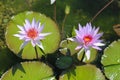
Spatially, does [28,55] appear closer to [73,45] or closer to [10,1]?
[73,45]

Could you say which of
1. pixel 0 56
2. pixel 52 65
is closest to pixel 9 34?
pixel 0 56

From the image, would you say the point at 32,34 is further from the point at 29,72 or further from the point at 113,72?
the point at 113,72

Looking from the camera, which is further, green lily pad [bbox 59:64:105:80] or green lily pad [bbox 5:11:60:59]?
green lily pad [bbox 5:11:60:59]

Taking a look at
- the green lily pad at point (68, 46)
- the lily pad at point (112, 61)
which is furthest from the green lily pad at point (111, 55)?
the green lily pad at point (68, 46)

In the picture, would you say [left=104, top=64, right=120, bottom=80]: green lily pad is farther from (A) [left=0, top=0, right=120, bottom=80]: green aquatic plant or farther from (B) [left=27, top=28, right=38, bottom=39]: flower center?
(B) [left=27, top=28, right=38, bottom=39]: flower center

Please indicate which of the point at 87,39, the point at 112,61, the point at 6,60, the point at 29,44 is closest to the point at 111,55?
the point at 112,61

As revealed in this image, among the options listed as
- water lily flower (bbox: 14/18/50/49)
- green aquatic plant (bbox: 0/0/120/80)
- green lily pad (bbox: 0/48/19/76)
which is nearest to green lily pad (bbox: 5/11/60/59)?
green aquatic plant (bbox: 0/0/120/80)
